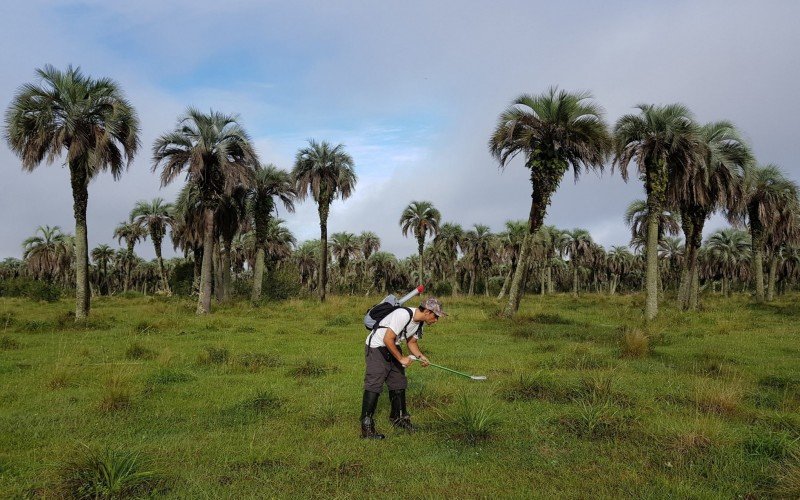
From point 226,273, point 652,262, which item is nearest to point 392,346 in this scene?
point 652,262

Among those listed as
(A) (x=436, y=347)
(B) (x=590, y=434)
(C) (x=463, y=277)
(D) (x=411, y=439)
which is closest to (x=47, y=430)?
(D) (x=411, y=439)

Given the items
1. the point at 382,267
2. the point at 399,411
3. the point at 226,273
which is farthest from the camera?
the point at 382,267

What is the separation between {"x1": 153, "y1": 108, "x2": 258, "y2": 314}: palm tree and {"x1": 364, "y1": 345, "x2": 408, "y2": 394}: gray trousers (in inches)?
776

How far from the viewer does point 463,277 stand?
251 ft

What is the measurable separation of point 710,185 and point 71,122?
1153 inches

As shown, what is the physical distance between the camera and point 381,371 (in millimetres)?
6141

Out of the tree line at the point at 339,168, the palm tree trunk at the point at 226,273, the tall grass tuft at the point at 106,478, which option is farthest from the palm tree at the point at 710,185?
the palm tree trunk at the point at 226,273

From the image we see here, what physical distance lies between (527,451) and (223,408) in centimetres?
438

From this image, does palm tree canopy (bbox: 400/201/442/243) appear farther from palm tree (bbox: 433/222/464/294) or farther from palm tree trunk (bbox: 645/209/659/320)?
palm tree trunk (bbox: 645/209/659/320)

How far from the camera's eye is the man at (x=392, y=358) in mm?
6027

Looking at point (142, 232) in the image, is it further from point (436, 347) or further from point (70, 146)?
point (436, 347)

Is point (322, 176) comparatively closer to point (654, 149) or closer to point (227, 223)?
point (227, 223)

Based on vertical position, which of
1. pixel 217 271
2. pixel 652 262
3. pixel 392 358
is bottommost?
pixel 392 358

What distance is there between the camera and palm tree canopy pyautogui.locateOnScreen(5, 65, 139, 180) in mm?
18641
